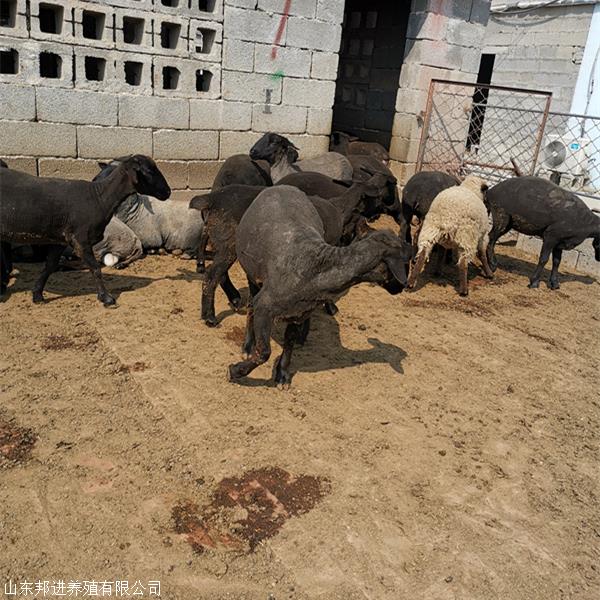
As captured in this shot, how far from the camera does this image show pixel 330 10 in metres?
9.95

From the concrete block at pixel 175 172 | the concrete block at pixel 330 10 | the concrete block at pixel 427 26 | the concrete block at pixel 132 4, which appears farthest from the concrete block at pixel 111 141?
the concrete block at pixel 427 26

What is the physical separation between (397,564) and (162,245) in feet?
20.6

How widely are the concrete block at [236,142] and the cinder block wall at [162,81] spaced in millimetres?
19

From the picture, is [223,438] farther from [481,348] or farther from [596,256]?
[596,256]

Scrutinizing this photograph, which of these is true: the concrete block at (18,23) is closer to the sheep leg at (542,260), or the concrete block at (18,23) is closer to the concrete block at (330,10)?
the concrete block at (330,10)

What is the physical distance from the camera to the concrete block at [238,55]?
912cm

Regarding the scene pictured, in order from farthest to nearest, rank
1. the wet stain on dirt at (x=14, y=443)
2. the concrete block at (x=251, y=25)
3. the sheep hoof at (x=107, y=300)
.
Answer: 1. the concrete block at (x=251, y=25)
2. the sheep hoof at (x=107, y=300)
3. the wet stain on dirt at (x=14, y=443)

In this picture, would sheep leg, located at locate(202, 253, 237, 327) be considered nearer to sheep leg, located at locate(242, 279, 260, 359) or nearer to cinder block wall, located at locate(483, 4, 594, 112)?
sheep leg, located at locate(242, 279, 260, 359)

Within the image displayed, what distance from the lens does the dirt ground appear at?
3.33 meters

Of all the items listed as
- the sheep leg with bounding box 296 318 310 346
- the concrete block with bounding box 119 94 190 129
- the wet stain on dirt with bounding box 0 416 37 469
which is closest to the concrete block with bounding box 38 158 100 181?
the concrete block with bounding box 119 94 190 129

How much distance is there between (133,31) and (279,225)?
536 centimetres

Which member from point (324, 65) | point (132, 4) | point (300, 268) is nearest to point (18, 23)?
point (132, 4)

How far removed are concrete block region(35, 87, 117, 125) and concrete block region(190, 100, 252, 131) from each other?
128cm

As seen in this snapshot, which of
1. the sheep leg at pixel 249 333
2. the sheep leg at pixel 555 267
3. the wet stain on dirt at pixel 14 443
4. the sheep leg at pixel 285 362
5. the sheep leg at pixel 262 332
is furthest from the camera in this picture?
the sheep leg at pixel 555 267
